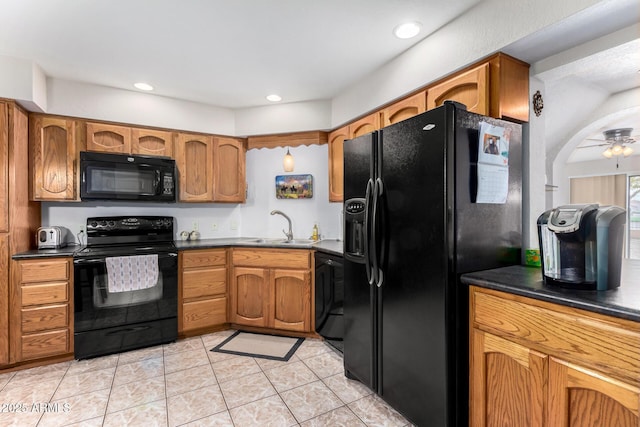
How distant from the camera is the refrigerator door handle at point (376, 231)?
1801 mm

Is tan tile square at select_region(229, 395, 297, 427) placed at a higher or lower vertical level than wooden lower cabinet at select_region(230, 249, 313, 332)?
lower

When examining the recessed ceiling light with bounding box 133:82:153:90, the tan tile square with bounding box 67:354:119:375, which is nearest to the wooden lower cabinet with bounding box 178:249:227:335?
the tan tile square with bounding box 67:354:119:375

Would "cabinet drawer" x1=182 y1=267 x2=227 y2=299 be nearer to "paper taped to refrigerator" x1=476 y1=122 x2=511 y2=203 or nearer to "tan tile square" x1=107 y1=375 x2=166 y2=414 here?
"tan tile square" x1=107 y1=375 x2=166 y2=414

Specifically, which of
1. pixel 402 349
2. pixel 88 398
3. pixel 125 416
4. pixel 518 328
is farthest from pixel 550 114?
pixel 88 398

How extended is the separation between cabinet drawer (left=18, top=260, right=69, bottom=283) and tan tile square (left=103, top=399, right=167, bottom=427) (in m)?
1.27

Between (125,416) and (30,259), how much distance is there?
4.88 feet

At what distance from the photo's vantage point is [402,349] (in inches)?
67.1

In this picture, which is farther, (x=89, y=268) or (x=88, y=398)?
(x=89, y=268)

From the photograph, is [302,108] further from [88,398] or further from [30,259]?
[88,398]

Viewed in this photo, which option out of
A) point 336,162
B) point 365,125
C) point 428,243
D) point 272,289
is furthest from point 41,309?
point 365,125

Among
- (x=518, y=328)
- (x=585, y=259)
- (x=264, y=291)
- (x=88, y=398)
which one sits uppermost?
(x=585, y=259)

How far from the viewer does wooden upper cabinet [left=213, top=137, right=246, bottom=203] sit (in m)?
3.45

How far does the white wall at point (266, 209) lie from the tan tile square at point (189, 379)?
5.19 feet

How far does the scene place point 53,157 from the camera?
8.93 feet
